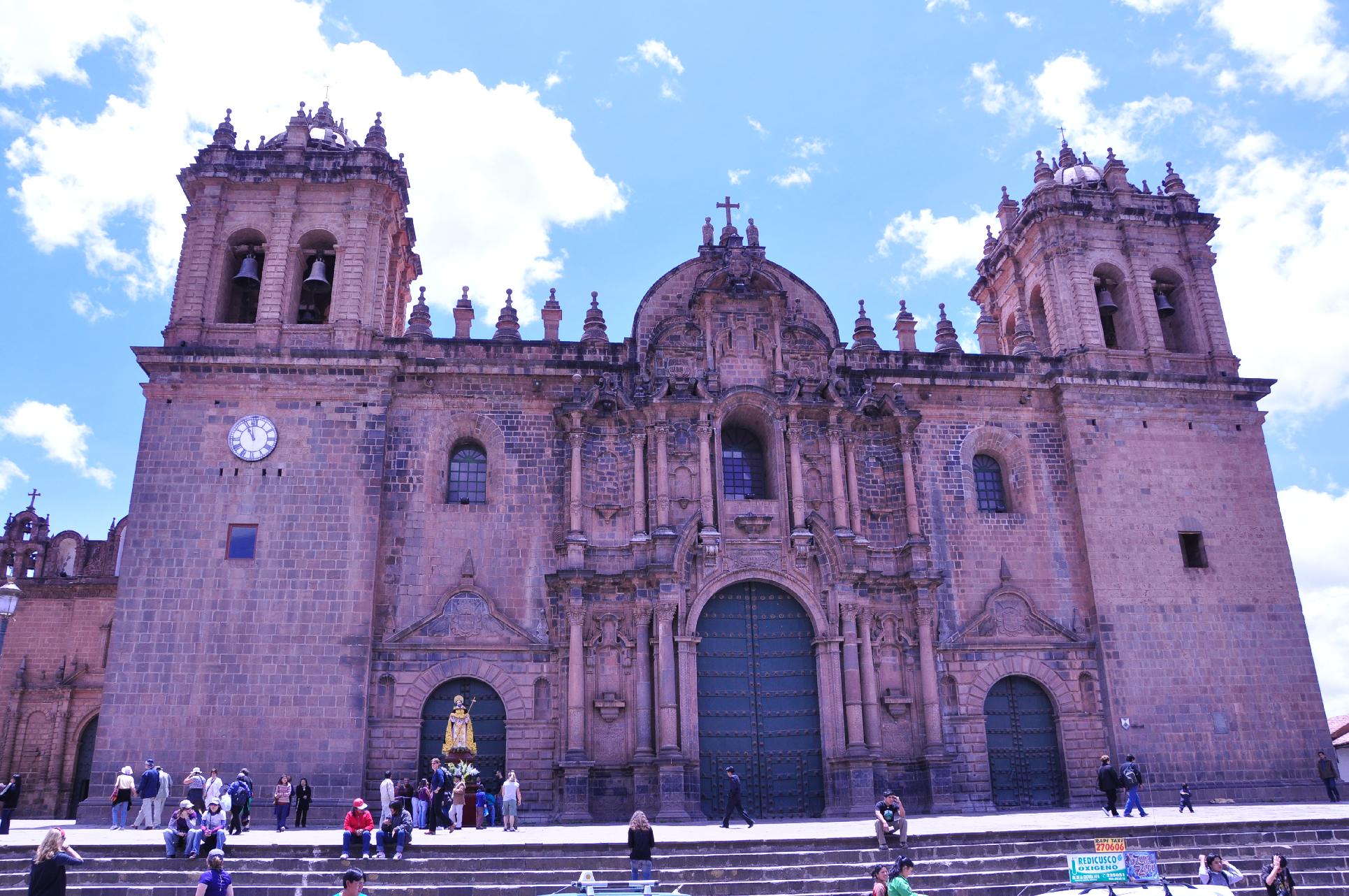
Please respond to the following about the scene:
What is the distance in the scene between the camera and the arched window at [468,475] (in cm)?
2375

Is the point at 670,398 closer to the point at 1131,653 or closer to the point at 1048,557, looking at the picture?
the point at 1048,557

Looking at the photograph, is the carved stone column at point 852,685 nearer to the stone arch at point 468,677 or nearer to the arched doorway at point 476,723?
the stone arch at point 468,677

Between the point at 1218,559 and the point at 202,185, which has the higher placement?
the point at 202,185

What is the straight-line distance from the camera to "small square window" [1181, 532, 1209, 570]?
2461 centimetres

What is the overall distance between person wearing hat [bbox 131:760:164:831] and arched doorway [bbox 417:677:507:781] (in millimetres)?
4863

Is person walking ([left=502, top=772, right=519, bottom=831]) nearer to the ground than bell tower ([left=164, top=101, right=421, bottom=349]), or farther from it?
nearer to the ground

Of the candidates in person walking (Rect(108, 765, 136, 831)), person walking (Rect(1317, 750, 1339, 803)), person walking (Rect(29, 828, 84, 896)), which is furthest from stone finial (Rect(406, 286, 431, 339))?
person walking (Rect(1317, 750, 1339, 803))

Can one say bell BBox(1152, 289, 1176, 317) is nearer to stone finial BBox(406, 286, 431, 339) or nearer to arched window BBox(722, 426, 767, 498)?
arched window BBox(722, 426, 767, 498)

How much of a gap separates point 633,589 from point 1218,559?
1431 centimetres

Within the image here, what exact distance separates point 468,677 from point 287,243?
37.4 ft

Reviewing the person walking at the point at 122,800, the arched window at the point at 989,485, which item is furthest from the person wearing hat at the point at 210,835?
the arched window at the point at 989,485

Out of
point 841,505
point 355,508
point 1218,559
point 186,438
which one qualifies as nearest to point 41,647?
point 186,438

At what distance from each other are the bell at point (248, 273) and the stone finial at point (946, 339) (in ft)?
56.3

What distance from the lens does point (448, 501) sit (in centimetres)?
2362
